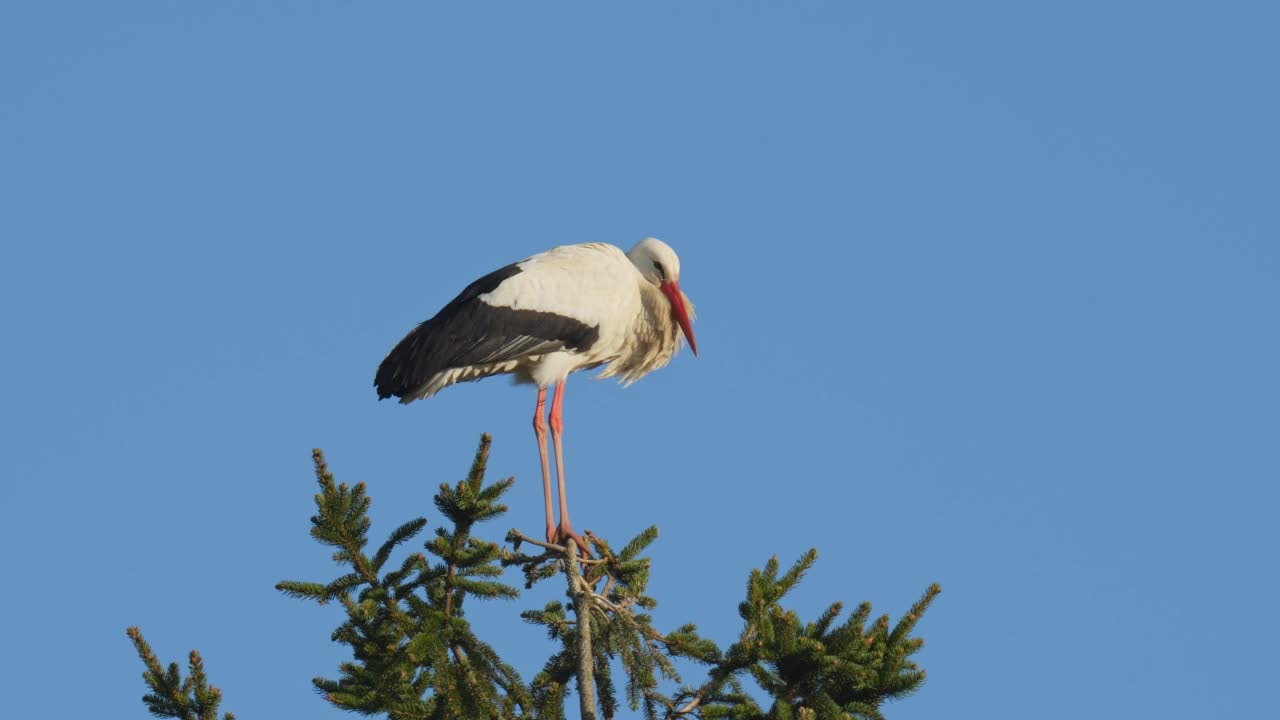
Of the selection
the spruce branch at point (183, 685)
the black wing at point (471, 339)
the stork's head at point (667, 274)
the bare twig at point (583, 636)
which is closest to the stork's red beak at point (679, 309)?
the stork's head at point (667, 274)

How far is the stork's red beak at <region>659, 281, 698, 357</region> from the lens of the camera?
11.3 m

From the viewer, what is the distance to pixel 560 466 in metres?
10.4

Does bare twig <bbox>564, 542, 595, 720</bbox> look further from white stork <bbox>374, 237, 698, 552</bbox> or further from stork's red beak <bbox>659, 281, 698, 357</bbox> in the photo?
stork's red beak <bbox>659, 281, 698, 357</bbox>

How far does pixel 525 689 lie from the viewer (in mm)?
6656

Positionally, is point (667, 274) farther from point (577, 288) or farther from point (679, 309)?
point (577, 288)

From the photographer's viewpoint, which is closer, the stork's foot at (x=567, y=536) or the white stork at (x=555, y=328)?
the stork's foot at (x=567, y=536)

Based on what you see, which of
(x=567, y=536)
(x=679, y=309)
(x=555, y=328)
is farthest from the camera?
(x=679, y=309)

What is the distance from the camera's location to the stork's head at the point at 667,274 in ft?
37.0

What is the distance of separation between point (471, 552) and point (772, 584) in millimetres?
1312

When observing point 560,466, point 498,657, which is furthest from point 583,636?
point 560,466

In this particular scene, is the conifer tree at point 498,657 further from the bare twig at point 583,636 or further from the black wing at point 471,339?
the black wing at point 471,339

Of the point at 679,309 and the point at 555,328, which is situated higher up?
the point at 679,309

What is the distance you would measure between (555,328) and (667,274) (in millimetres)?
1168

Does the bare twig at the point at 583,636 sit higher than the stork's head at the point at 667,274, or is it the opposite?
the stork's head at the point at 667,274
